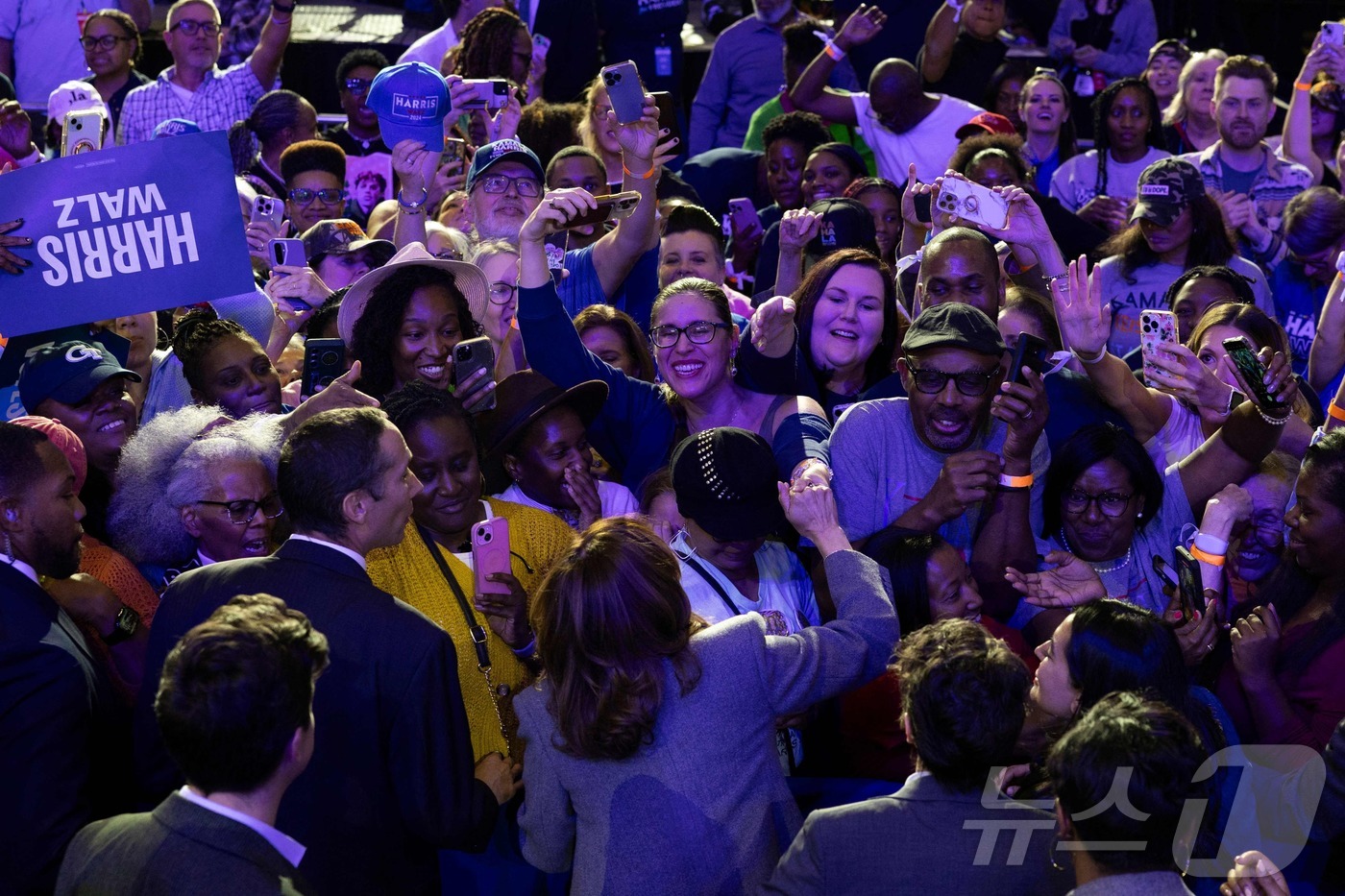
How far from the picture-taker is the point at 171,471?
4012 mm

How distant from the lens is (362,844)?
3051mm

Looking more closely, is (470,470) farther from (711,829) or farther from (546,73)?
(546,73)

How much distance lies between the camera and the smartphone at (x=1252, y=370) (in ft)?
13.9

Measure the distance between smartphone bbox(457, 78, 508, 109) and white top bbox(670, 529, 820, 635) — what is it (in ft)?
11.0

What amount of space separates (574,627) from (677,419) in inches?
70.3

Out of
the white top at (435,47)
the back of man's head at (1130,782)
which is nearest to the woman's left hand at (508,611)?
the back of man's head at (1130,782)

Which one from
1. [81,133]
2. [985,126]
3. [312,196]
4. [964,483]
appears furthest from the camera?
[985,126]

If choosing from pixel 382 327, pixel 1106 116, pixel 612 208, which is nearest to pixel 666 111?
pixel 612 208

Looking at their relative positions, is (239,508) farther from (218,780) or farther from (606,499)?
(218,780)

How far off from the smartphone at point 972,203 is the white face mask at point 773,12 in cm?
377

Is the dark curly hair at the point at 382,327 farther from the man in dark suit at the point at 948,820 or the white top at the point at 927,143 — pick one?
the white top at the point at 927,143

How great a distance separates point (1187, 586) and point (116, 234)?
342 cm

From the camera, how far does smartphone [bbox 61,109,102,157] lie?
4.97 meters

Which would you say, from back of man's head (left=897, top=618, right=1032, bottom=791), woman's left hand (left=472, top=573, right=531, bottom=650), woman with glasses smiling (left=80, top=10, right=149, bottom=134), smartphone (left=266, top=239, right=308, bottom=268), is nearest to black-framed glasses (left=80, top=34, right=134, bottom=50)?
woman with glasses smiling (left=80, top=10, right=149, bottom=134)
